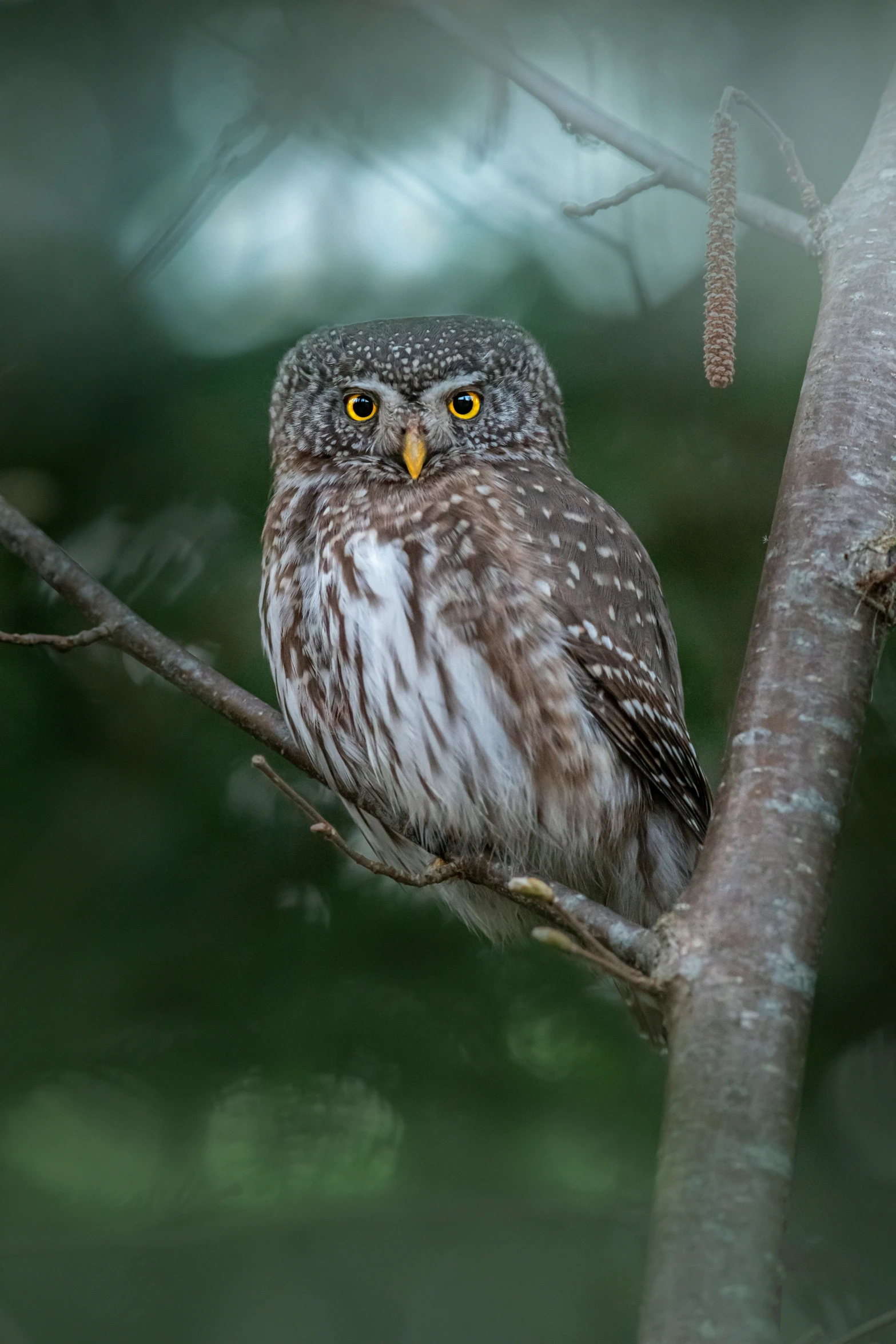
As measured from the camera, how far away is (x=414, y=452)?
1488 mm

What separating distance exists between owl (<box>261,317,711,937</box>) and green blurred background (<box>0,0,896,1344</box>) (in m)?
0.08

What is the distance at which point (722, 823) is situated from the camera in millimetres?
996

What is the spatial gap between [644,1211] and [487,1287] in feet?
0.62

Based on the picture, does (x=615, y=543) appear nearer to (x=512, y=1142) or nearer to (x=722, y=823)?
(x=722, y=823)

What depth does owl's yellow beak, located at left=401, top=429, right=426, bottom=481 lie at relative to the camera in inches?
58.2

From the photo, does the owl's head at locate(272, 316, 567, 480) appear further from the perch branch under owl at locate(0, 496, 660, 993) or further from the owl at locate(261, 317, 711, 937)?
the perch branch under owl at locate(0, 496, 660, 993)

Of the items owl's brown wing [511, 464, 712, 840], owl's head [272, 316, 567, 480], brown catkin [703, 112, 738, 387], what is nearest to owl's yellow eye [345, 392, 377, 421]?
owl's head [272, 316, 567, 480]

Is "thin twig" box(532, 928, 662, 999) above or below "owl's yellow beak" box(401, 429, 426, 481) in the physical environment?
below

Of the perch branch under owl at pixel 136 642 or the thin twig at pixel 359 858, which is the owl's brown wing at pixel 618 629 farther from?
the thin twig at pixel 359 858

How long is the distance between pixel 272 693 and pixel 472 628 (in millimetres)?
375

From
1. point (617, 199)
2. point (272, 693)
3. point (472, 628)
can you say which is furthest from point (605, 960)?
point (272, 693)

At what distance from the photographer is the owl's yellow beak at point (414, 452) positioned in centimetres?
148

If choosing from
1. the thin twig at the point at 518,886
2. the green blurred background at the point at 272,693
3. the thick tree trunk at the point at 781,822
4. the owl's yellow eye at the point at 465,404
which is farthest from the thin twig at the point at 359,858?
the owl's yellow eye at the point at 465,404

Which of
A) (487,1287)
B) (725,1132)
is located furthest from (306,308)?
(487,1287)
